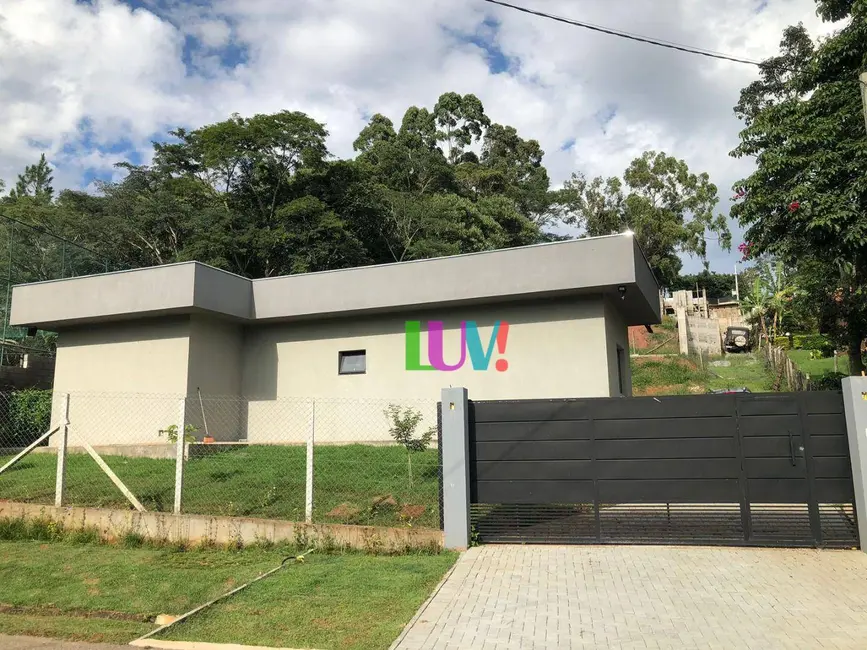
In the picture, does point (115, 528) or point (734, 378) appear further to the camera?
point (734, 378)

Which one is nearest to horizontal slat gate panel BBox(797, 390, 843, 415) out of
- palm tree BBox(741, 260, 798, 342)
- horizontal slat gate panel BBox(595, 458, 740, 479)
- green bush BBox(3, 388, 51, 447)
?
horizontal slat gate panel BBox(595, 458, 740, 479)

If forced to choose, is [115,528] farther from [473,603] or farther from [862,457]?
[862,457]

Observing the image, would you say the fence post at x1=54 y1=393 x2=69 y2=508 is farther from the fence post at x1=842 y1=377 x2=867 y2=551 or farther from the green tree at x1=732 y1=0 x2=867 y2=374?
the green tree at x1=732 y1=0 x2=867 y2=374

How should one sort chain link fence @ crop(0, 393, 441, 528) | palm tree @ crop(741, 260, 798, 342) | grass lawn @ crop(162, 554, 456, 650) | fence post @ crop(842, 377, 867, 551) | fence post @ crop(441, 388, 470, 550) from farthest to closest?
palm tree @ crop(741, 260, 798, 342) → chain link fence @ crop(0, 393, 441, 528) → fence post @ crop(441, 388, 470, 550) → fence post @ crop(842, 377, 867, 551) → grass lawn @ crop(162, 554, 456, 650)

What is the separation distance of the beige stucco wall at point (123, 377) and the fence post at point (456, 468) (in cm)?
752

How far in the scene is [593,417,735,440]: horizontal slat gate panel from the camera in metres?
6.73

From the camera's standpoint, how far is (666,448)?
6809mm

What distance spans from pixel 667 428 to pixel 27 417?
49.5ft

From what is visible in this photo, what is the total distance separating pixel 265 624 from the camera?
4770mm

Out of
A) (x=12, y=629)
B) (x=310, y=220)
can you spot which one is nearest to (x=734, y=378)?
(x=310, y=220)

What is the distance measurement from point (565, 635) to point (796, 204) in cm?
753

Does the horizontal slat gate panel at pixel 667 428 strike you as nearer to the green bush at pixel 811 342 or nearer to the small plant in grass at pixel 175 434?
the small plant in grass at pixel 175 434

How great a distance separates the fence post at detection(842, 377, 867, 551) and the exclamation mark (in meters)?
6.16

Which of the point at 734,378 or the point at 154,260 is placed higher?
the point at 154,260
